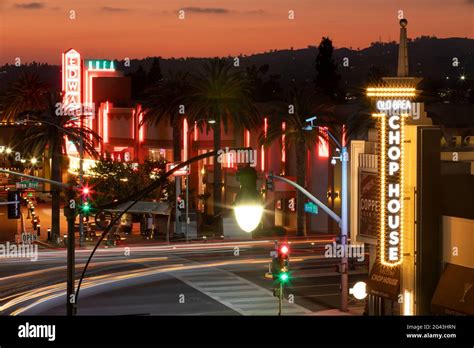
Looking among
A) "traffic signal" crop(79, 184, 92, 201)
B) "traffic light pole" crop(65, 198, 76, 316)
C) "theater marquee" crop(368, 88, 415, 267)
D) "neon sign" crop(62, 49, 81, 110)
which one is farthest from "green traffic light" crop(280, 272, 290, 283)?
"neon sign" crop(62, 49, 81, 110)

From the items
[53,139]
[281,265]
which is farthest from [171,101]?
[281,265]

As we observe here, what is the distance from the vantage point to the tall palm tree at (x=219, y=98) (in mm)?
70000

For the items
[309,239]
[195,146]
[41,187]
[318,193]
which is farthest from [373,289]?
[41,187]

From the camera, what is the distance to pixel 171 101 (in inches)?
2918

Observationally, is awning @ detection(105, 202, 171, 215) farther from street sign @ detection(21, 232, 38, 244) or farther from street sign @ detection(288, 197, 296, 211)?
street sign @ detection(288, 197, 296, 211)

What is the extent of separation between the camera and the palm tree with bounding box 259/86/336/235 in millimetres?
64812

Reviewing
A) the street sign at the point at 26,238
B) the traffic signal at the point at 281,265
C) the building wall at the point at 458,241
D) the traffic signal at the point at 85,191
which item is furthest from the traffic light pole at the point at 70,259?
the street sign at the point at 26,238

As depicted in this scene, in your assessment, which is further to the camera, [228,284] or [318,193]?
[318,193]

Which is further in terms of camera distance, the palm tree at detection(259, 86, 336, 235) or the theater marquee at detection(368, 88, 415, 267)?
the palm tree at detection(259, 86, 336, 235)

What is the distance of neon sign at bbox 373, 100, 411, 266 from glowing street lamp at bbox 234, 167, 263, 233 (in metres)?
12.8
